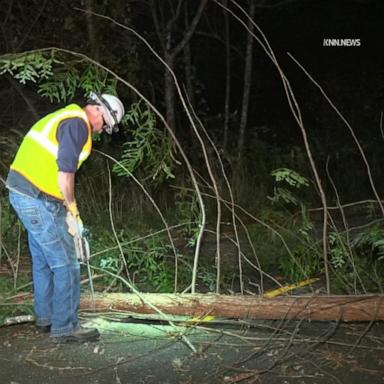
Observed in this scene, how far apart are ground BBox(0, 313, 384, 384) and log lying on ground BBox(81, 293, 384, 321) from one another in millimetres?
85

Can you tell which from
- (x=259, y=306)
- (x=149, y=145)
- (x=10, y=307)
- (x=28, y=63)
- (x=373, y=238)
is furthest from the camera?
(x=373, y=238)

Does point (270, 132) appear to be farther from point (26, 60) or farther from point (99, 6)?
point (26, 60)

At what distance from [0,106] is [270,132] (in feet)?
19.1

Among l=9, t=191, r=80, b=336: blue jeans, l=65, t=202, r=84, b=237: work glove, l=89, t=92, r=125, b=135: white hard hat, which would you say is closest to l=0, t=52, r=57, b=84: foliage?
l=89, t=92, r=125, b=135: white hard hat

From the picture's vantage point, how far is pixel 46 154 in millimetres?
4133

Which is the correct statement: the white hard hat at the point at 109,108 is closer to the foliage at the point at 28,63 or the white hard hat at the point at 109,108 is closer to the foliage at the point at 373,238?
the foliage at the point at 28,63

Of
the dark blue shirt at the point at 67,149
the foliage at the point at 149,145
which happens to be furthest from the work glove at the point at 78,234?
the foliage at the point at 149,145

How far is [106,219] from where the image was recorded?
709 centimetres

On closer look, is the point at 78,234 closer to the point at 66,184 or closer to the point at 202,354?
the point at 66,184

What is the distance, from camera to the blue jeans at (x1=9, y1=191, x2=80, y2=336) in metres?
4.16

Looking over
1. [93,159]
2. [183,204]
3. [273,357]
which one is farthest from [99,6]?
[273,357]

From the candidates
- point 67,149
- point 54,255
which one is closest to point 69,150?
point 67,149

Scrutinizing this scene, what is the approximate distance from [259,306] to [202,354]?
24.5 inches

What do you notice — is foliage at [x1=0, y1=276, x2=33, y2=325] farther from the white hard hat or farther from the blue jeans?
the white hard hat
